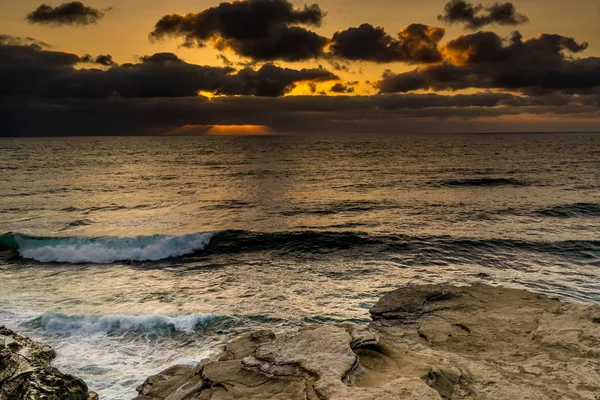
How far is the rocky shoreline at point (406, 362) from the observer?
6.48m

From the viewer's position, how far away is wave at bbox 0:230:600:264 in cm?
2317

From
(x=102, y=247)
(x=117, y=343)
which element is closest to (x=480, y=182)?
(x=102, y=247)

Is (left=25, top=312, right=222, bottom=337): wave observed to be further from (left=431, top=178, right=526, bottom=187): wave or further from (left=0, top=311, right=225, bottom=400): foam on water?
(left=431, top=178, right=526, bottom=187): wave

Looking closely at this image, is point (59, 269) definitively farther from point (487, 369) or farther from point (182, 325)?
point (487, 369)

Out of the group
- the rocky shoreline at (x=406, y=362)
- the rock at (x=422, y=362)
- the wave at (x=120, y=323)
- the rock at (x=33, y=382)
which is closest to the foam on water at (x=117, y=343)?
the wave at (x=120, y=323)

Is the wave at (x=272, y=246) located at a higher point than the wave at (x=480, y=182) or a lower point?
lower

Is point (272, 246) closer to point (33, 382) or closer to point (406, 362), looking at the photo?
point (33, 382)

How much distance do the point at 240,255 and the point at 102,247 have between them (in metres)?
8.37

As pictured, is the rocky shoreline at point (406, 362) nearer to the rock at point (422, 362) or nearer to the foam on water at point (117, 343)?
the rock at point (422, 362)

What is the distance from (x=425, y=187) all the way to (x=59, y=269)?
36447 mm

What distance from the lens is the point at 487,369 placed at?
24.1 feet

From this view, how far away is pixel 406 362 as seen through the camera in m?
7.29

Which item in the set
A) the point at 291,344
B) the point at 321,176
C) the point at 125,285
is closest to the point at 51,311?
the point at 125,285

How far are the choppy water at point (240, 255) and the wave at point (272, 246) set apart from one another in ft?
0.37
